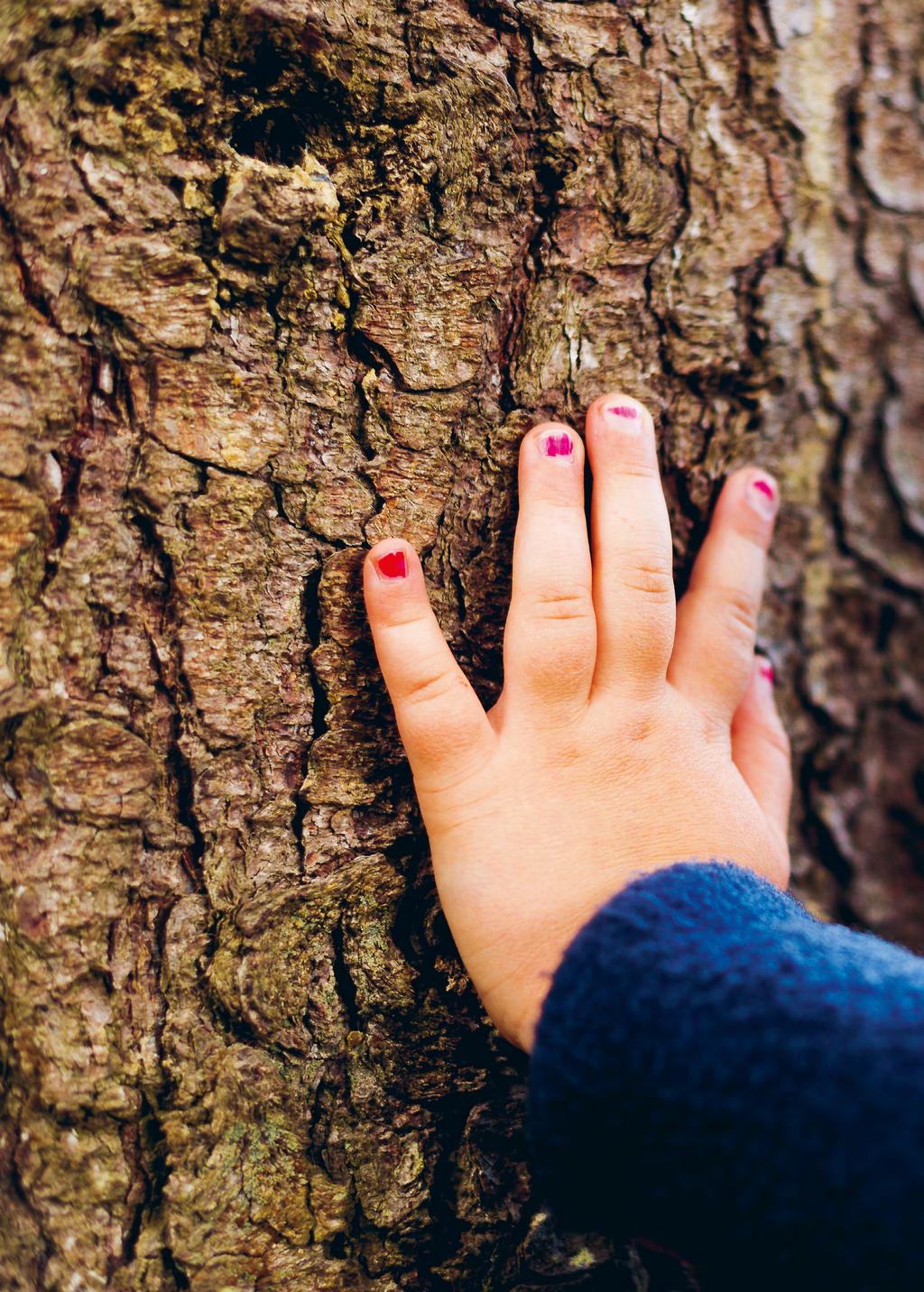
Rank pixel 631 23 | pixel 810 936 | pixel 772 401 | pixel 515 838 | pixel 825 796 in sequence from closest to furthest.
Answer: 1. pixel 810 936
2. pixel 515 838
3. pixel 631 23
4. pixel 772 401
5. pixel 825 796

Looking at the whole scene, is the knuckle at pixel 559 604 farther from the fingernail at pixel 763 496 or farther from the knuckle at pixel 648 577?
the fingernail at pixel 763 496

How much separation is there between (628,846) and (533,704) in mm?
207

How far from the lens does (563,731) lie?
40.4 inches

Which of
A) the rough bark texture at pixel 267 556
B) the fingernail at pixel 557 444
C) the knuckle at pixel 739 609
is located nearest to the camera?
the rough bark texture at pixel 267 556

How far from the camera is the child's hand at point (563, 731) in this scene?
37.3 inches

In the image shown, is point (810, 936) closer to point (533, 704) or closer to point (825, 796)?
point (533, 704)

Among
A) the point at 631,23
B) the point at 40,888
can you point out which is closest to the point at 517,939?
the point at 40,888

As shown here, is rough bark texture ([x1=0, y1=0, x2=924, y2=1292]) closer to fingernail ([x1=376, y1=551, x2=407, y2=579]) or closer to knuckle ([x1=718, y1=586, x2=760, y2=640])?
fingernail ([x1=376, y1=551, x2=407, y2=579])

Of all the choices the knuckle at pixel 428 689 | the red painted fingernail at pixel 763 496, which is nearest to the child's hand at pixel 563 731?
the knuckle at pixel 428 689

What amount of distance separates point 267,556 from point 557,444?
0.40m

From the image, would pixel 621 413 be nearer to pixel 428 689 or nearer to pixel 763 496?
pixel 763 496

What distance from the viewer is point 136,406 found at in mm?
974

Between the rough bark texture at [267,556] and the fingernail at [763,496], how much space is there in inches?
12.6

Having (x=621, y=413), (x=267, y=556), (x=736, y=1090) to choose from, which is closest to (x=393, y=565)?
(x=267, y=556)
